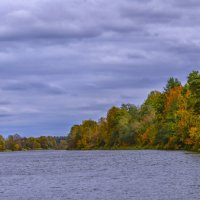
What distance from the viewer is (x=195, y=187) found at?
48.9 m

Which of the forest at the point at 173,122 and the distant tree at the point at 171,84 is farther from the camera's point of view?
the distant tree at the point at 171,84

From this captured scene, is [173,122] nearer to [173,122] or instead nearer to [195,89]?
[173,122]

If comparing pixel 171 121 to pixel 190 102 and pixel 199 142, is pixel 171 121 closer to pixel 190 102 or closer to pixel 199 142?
pixel 190 102

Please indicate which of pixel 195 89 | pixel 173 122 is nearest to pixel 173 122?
pixel 173 122

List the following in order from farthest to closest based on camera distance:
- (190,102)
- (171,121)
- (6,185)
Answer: (171,121), (190,102), (6,185)

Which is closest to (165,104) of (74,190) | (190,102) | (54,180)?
(190,102)

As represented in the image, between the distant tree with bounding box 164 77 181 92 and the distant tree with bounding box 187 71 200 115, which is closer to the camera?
the distant tree with bounding box 187 71 200 115

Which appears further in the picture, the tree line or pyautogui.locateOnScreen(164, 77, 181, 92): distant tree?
pyautogui.locateOnScreen(164, 77, 181, 92): distant tree

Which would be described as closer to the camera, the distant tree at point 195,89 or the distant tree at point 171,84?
the distant tree at point 195,89

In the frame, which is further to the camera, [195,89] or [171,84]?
[171,84]

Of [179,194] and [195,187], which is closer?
[179,194]

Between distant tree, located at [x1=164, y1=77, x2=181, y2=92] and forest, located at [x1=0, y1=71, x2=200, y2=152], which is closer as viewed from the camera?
forest, located at [x1=0, y1=71, x2=200, y2=152]

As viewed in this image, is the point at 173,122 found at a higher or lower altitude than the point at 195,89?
lower

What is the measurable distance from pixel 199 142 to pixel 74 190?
71549mm
